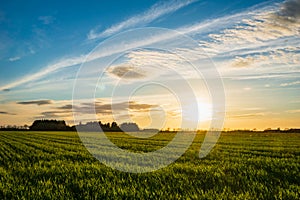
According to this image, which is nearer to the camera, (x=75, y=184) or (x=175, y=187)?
(x=175, y=187)

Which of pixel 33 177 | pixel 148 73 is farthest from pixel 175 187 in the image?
pixel 148 73

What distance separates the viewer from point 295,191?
24.2 feet

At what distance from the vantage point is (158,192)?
23.3ft

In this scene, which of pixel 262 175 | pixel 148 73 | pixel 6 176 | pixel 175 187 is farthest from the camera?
pixel 148 73

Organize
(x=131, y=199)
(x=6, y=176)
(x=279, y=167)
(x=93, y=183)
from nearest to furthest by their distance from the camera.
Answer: (x=131, y=199)
(x=93, y=183)
(x=6, y=176)
(x=279, y=167)

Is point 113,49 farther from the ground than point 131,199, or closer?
farther from the ground

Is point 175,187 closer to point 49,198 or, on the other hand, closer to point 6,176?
point 49,198

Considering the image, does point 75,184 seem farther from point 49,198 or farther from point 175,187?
point 175,187

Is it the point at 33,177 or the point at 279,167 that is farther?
the point at 279,167

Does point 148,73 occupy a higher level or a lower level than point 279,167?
higher

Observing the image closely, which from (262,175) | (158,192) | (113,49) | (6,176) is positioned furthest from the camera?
(113,49)

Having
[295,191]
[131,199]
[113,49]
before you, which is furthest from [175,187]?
[113,49]

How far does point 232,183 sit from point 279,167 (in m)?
4.24

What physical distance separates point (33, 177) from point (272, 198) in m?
6.70
